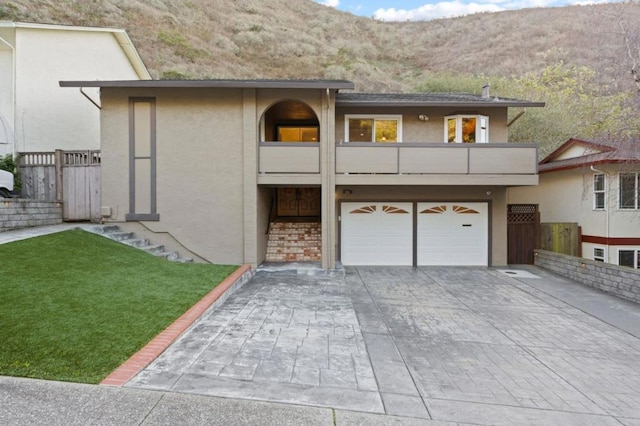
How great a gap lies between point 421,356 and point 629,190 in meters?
10.7

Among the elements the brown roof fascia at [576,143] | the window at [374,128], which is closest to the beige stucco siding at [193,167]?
the window at [374,128]

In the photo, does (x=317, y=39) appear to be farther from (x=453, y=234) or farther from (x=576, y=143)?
(x=453, y=234)

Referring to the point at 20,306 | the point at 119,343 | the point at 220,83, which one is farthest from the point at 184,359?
the point at 220,83

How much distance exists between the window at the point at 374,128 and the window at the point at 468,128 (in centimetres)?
174

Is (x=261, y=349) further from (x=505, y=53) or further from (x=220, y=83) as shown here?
(x=505, y=53)

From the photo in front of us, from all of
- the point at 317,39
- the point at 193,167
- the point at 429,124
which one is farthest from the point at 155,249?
the point at 317,39

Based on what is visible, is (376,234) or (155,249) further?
(376,234)

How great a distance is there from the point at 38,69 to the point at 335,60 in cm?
3027

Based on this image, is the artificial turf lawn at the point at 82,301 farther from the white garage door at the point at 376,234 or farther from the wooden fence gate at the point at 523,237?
the wooden fence gate at the point at 523,237

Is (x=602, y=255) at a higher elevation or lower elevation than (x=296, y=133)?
lower

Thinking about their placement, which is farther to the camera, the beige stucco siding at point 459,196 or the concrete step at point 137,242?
the beige stucco siding at point 459,196

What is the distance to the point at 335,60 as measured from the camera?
120ft

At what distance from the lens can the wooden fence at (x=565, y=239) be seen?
36.3 ft

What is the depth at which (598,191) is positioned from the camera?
11008 millimetres
